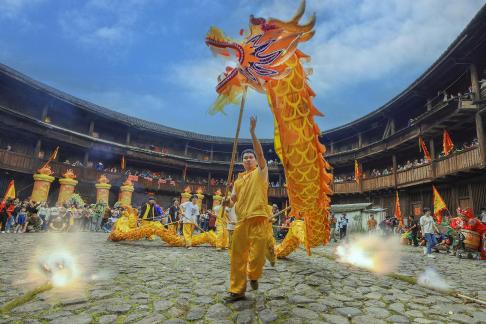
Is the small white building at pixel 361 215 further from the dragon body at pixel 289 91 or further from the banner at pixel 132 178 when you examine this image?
the banner at pixel 132 178

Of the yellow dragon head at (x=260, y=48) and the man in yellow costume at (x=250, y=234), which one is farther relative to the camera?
the yellow dragon head at (x=260, y=48)

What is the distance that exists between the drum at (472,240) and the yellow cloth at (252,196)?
876 cm

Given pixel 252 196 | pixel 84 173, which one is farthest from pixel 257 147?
pixel 84 173

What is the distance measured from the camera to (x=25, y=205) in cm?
1280

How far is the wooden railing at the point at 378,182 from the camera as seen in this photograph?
18.4m

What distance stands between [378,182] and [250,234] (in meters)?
18.5

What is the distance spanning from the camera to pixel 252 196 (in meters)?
3.58

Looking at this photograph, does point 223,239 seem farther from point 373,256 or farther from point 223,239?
point 373,256

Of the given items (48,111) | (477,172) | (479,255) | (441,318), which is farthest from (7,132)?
(477,172)

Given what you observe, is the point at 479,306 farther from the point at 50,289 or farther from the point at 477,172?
the point at 477,172

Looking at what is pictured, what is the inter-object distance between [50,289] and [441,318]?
437 centimetres

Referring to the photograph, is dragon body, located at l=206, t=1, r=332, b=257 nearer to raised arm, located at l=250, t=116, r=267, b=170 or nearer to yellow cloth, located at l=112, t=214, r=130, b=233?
raised arm, located at l=250, t=116, r=267, b=170

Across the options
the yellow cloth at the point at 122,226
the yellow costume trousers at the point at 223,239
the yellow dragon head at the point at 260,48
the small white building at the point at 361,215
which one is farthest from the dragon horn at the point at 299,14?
the small white building at the point at 361,215

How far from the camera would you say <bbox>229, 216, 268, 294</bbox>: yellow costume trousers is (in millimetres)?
3324
